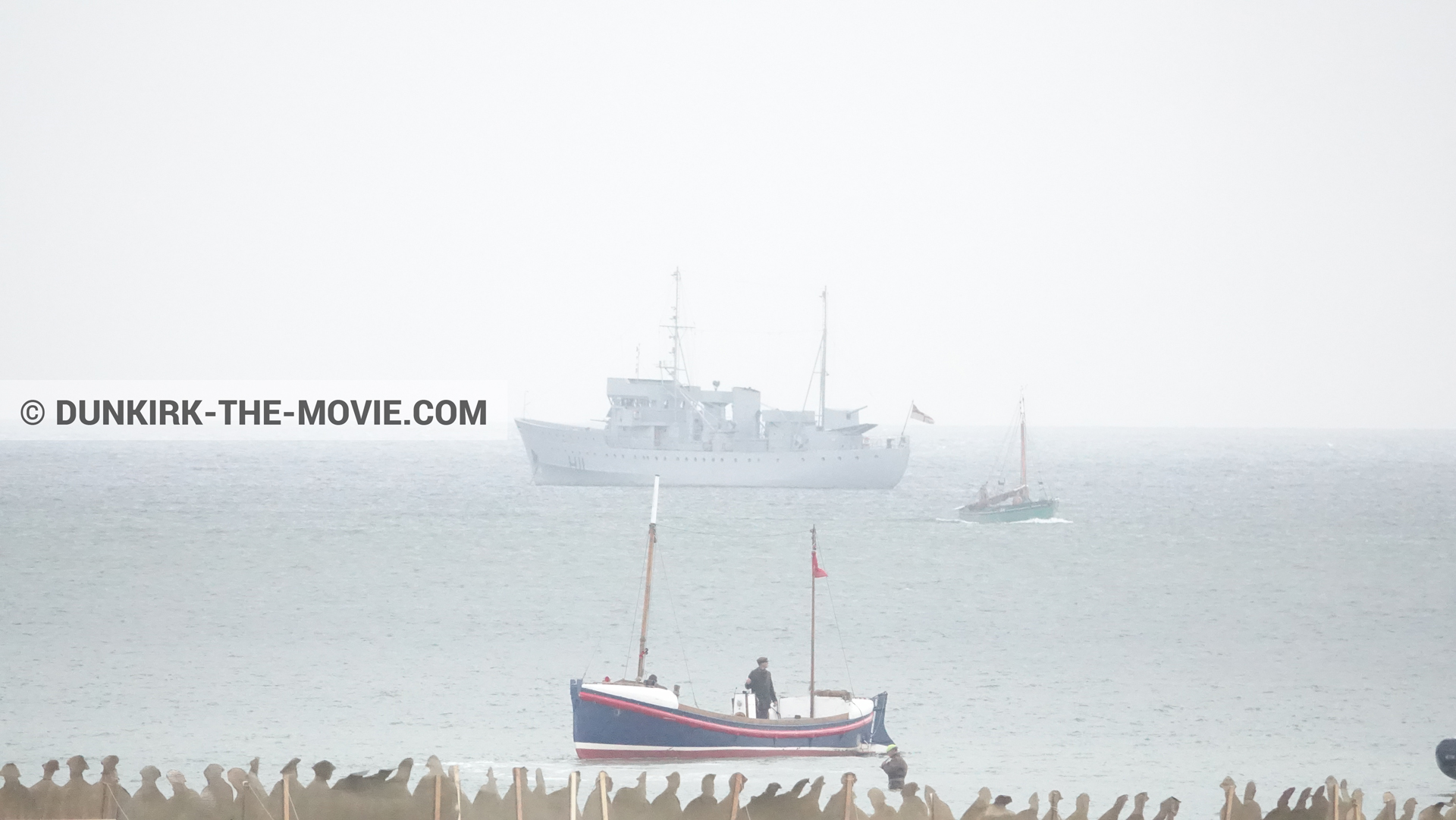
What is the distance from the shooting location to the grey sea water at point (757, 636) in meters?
25.9

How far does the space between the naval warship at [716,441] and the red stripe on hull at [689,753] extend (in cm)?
7935

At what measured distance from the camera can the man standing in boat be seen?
74.8ft

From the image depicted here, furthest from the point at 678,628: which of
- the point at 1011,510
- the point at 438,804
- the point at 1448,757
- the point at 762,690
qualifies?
the point at 1011,510

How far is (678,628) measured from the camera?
42.4 m

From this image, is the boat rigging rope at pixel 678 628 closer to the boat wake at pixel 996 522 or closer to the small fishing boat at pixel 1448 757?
the small fishing boat at pixel 1448 757

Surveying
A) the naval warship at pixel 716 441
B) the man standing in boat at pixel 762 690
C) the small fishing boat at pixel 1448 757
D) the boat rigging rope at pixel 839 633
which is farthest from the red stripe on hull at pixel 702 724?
the naval warship at pixel 716 441

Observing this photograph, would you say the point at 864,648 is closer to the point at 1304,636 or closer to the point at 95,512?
the point at 1304,636

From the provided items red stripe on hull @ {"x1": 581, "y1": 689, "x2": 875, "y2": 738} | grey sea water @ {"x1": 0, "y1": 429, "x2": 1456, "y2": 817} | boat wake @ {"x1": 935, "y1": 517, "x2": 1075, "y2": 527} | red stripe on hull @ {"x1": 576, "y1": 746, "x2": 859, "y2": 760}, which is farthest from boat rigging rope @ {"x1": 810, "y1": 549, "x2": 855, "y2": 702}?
boat wake @ {"x1": 935, "y1": 517, "x2": 1075, "y2": 527}

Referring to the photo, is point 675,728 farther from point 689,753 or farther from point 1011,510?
point 1011,510

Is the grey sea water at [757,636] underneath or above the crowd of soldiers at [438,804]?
underneath

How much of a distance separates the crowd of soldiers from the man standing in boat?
28.3ft

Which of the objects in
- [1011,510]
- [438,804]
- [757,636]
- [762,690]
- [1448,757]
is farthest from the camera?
[1011,510]

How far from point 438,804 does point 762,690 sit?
10344 mm

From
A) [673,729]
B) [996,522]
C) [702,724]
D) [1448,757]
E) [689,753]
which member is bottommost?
[689,753]
